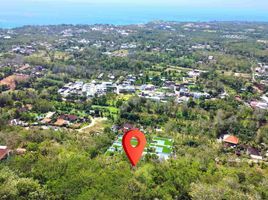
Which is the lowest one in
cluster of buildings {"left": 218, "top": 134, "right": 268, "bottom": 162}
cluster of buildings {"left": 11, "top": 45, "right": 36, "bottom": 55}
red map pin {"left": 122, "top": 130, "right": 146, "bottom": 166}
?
cluster of buildings {"left": 218, "top": 134, "right": 268, "bottom": 162}

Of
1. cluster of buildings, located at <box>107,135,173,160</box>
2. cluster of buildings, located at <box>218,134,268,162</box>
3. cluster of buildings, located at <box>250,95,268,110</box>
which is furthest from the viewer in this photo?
cluster of buildings, located at <box>250,95,268,110</box>

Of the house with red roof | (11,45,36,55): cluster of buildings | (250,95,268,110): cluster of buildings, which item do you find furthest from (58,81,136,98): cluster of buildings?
(11,45,36,55): cluster of buildings

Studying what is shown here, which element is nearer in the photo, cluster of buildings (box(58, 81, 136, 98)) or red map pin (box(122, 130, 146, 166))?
red map pin (box(122, 130, 146, 166))

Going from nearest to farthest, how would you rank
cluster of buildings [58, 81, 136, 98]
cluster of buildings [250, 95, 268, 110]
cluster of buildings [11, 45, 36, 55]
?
1. cluster of buildings [250, 95, 268, 110]
2. cluster of buildings [58, 81, 136, 98]
3. cluster of buildings [11, 45, 36, 55]

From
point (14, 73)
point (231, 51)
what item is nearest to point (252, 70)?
point (231, 51)

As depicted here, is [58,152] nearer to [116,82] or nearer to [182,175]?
[182,175]

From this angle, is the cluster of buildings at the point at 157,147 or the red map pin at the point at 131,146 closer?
the red map pin at the point at 131,146

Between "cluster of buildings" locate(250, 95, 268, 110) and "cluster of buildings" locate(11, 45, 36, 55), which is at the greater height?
"cluster of buildings" locate(11, 45, 36, 55)

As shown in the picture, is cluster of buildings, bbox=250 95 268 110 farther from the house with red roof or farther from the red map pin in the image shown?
the red map pin

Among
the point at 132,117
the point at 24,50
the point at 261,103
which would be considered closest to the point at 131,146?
the point at 132,117

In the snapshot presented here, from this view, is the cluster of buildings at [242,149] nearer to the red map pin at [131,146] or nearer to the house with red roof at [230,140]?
the house with red roof at [230,140]

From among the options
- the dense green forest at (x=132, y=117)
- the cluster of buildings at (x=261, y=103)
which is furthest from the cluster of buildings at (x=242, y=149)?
the cluster of buildings at (x=261, y=103)
